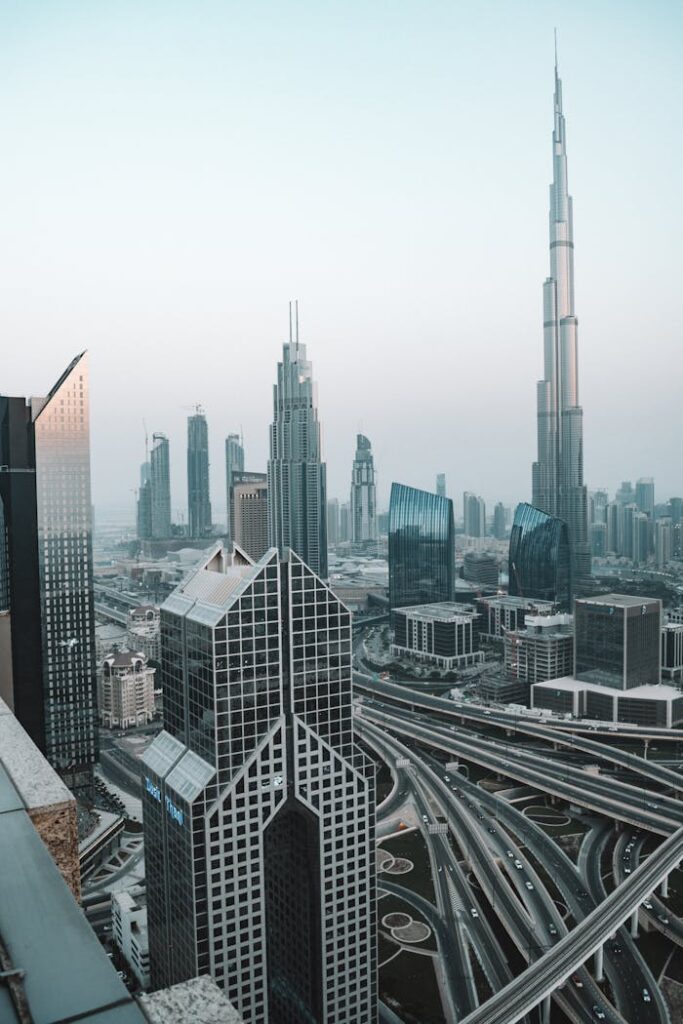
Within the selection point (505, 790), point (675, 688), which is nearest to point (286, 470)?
point (675, 688)

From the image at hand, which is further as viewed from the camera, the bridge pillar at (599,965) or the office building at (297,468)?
the office building at (297,468)

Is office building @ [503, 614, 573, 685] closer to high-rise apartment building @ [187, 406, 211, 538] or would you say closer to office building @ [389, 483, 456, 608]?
office building @ [389, 483, 456, 608]

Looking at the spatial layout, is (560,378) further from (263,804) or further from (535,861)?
(263,804)

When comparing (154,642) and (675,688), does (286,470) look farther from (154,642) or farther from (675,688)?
→ (675,688)

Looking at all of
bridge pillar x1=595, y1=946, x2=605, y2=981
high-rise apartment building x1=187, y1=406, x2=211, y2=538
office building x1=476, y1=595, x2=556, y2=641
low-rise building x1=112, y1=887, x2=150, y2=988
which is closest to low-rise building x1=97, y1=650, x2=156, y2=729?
low-rise building x1=112, y1=887, x2=150, y2=988

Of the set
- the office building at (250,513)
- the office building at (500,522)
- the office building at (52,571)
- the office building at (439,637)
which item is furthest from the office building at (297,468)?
the office building at (500,522)

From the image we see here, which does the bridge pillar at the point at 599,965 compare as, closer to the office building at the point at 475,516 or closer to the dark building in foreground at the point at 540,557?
the dark building in foreground at the point at 540,557
